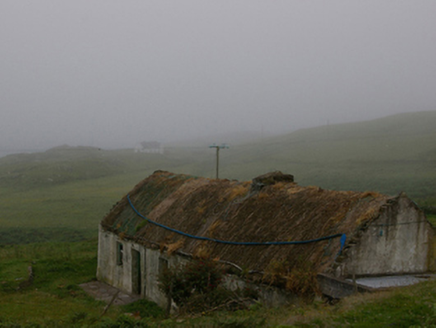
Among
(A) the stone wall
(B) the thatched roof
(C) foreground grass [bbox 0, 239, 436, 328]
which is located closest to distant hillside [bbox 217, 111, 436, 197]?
(B) the thatched roof

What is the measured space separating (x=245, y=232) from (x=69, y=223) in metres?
35.9

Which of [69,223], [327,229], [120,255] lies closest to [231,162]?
[69,223]

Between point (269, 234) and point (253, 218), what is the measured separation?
1.33m

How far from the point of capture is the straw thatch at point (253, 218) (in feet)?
38.1

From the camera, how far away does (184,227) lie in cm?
1625

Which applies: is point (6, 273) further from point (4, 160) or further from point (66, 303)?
point (4, 160)

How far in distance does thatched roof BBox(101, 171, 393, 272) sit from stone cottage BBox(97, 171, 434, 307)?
0.04m

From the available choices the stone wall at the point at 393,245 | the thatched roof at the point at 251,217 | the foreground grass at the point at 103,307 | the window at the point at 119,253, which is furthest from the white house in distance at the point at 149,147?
the stone wall at the point at 393,245

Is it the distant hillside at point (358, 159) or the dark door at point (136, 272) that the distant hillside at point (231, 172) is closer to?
the distant hillside at point (358, 159)

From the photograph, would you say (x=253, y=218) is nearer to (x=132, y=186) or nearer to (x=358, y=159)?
(x=132, y=186)

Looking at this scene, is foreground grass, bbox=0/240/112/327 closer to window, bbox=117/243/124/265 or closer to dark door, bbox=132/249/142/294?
dark door, bbox=132/249/142/294

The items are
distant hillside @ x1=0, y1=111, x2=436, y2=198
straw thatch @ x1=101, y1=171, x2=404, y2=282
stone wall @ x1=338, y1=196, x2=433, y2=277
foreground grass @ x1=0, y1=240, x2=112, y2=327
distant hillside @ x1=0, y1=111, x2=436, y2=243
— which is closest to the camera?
stone wall @ x1=338, y1=196, x2=433, y2=277

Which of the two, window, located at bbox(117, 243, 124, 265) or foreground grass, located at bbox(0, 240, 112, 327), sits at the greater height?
window, located at bbox(117, 243, 124, 265)

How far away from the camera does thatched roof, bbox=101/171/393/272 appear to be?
11703 mm
